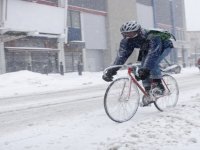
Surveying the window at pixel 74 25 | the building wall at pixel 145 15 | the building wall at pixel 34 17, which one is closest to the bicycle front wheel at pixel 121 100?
the building wall at pixel 34 17

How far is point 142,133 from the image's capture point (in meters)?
5.49

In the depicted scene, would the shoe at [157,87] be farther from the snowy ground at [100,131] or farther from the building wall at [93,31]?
the building wall at [93,31]

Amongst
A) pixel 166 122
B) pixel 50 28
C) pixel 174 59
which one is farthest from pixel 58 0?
pixel 166 122

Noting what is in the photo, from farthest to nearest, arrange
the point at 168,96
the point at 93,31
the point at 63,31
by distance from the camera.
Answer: the point at 93,31, the point at 63,31, the point at 168,96

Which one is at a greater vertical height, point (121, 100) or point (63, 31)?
point (63, 31)

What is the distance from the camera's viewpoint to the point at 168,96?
813 cm

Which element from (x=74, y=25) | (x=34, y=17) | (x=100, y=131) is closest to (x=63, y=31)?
(x=74, y=25)

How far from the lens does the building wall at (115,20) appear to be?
1918 inches

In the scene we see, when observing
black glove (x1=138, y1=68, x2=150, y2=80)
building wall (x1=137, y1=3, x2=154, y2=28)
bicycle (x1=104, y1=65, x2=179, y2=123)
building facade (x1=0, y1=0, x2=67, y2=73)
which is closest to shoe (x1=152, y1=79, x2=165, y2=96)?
bicycle (x1=104, y1=65, x2=179, y2=123)

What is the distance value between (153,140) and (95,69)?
42108mm

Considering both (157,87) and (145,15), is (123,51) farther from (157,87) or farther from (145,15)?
(145,15)

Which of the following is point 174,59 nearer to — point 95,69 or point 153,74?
point 95,69

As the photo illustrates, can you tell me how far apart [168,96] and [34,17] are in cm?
2807

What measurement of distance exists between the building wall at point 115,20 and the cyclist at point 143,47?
41.2 m
